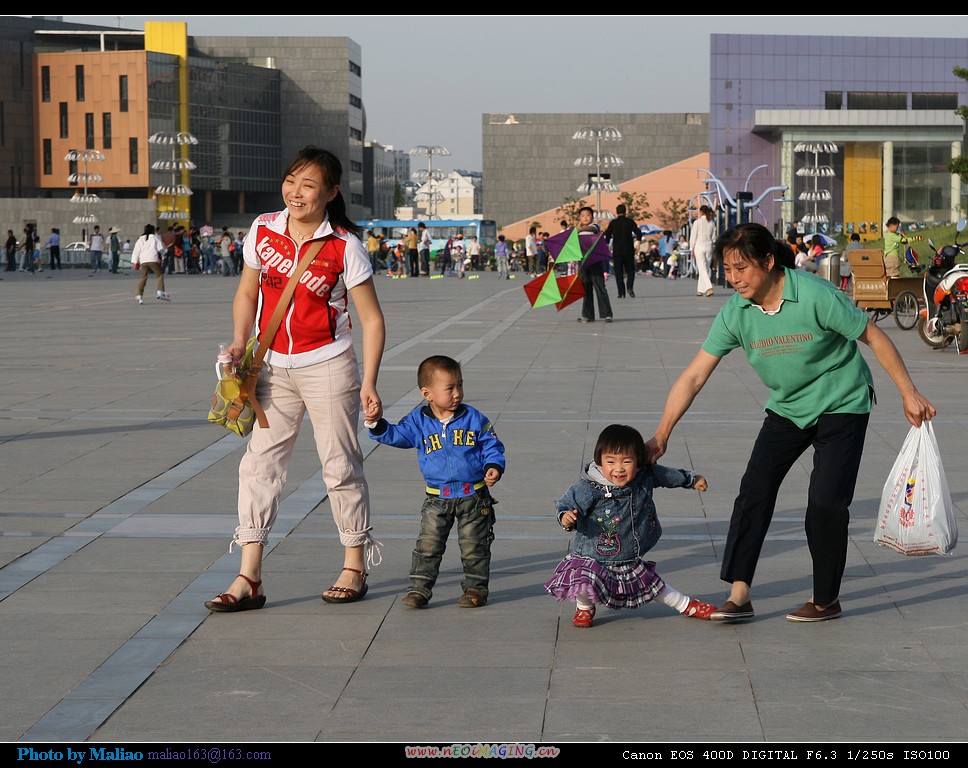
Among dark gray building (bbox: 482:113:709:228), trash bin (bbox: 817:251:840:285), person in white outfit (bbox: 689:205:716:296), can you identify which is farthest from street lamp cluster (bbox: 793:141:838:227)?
dark gray building (bbox: 482:113:709:228)

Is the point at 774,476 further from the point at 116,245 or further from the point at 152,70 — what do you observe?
the point at 152,70

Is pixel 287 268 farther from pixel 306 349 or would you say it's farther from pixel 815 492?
pixel 815 492

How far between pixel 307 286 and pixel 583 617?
1.60 m

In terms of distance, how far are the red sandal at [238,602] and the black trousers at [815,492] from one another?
1.76 m

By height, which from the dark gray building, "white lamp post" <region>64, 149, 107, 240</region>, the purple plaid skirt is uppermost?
the dark gray building

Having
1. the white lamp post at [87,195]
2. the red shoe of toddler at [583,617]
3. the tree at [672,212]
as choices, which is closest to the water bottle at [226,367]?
the red shoe of toddler at [583,617]

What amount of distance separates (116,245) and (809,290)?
4810 centimetres

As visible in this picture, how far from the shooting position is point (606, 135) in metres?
65.1

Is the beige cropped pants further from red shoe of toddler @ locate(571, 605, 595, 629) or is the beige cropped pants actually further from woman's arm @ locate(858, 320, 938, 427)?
woman's arm @ locate(858, 320, 938, 427)

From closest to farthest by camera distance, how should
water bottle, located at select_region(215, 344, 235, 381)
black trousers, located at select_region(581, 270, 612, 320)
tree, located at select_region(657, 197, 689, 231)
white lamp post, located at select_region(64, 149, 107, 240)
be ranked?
1. water bottle, located at select_region(215, 344, 235, 381)
2. black trousers, located at select_region(581, 270, 612, 320)
3. white lamp post, located at select_region(64, 149, 107, 240)
4. tree, located at select_region(657, 197, 689, 231)

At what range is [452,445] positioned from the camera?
18.3ft

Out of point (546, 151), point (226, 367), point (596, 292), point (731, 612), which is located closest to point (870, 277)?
point (596, 292)

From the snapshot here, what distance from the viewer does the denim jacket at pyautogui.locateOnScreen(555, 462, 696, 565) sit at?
5344 mm

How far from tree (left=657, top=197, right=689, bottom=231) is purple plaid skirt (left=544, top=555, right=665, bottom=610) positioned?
112 metres
